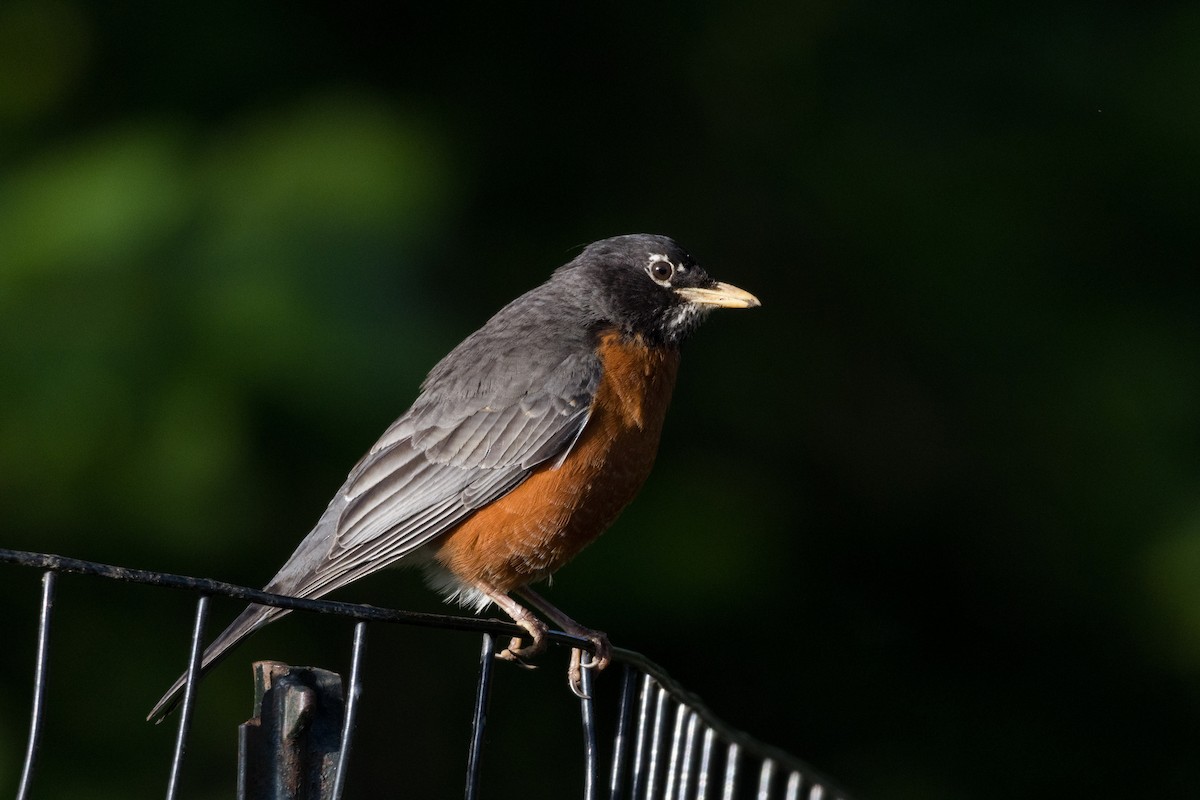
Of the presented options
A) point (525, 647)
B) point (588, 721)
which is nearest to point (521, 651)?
point (525, 647)

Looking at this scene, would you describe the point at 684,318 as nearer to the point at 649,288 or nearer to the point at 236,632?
the point at 649,288

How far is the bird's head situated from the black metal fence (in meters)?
1.82

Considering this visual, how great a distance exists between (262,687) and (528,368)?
7.85 feet

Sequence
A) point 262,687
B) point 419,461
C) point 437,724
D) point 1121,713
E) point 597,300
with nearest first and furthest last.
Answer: point 262,687 < point 419,461 < point 597,300 < point 437,724 < point 1121,713

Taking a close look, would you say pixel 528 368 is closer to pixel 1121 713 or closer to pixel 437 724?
pixel 437 724

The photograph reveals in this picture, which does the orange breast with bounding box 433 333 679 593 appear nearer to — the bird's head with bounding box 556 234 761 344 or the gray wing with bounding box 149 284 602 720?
the gray wing with bounding box 149 284 602 720

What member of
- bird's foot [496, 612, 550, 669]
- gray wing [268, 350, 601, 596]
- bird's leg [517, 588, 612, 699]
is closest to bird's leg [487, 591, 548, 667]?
bird's foot [496, 612, 550, 669]

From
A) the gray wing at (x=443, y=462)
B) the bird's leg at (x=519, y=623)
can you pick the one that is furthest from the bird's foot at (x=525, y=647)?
the gray wing at (x=443, y=462)

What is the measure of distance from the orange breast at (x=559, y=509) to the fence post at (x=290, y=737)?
5.96 feet

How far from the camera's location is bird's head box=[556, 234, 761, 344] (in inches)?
188

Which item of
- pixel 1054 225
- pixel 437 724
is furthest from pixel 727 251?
pixel 437 724

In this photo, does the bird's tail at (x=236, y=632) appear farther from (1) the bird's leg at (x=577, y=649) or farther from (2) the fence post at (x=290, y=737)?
(2) the fence post at (x=290, y=737)

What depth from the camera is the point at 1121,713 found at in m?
6.73

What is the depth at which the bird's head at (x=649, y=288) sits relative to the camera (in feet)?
15.7
